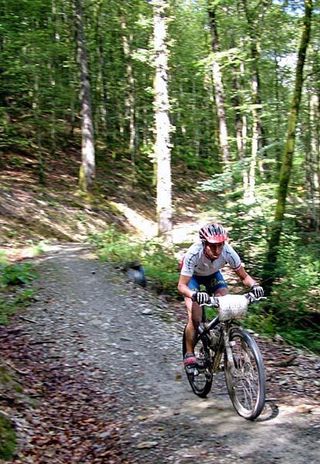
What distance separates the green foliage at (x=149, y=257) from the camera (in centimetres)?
1186

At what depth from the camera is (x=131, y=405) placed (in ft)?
19.6

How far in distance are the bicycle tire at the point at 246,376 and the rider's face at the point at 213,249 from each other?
778 millimetres

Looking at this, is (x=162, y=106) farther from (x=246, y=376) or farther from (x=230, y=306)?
(x=246, y=376)

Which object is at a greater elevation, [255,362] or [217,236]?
[217,236]

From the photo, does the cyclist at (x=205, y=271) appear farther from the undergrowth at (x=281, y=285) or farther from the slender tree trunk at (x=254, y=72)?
the slender tree trunk at (x=254, y=72)

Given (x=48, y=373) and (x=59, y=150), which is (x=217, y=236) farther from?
(x=59, y=150)

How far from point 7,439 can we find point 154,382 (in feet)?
7.75

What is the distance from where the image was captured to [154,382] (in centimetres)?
661

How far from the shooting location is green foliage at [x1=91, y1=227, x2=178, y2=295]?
1186cm

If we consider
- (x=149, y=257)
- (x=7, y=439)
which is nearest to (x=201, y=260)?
(x=7, y=439)

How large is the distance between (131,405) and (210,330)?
1.39 m

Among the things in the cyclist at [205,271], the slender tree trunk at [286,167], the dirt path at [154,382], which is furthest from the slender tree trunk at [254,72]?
the cyclist at [205,271]

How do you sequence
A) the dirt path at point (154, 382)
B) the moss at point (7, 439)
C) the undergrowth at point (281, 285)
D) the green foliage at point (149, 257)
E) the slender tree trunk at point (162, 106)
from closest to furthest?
1. the moss at point (7, 439)
2. the dirt path at point (154, 382)
3. the undergrowth at point (281, 285)
4. the green foliage at point (149, 257)
5. the slender tree trunk at point (162, 106)

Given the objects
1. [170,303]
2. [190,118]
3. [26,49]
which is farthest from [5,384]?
[190,118]
